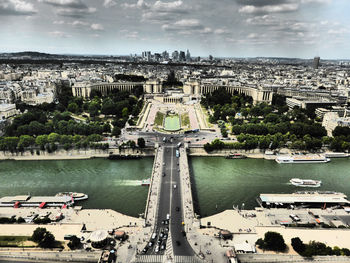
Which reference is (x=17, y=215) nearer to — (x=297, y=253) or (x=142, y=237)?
(x=142, y=237)

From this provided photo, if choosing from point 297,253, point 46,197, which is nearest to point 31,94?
point 46,197

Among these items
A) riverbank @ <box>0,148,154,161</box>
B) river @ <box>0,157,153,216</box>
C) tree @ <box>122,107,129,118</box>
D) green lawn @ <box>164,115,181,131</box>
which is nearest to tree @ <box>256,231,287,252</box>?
river @ <box>0,157,153,216</box>

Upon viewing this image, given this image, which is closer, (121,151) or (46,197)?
(46,197)

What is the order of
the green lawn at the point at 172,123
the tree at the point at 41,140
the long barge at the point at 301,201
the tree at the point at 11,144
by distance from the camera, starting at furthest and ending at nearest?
the green lawn at the point at 172,123 < the tree at the point at 41,140 < the tree at the point at 11,144 < the long barge at the point at 301,201

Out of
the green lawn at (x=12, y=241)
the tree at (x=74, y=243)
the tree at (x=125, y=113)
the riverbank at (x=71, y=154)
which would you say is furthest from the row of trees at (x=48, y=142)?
the tree at (x=74, y=243)

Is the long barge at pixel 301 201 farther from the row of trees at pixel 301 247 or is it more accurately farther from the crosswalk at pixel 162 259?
the crosswalk at pixel 162 259

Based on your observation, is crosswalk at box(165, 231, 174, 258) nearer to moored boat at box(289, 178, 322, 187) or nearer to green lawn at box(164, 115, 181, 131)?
moored boat at box(289, 178, 322, 187)

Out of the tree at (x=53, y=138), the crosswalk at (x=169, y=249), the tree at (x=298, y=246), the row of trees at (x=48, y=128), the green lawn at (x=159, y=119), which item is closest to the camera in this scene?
the crosswalk at (x=169, y=249)
